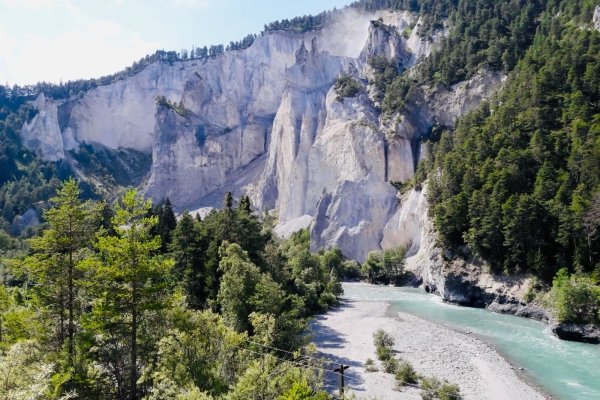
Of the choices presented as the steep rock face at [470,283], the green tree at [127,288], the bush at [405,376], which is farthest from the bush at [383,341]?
the green tree at [127,288]

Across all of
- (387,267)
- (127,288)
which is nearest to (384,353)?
(127,288)

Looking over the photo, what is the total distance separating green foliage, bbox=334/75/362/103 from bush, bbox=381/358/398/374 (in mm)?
77845

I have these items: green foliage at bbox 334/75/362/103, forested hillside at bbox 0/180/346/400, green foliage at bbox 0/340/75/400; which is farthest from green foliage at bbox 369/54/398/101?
green foliage at bbox 0/340/75/400

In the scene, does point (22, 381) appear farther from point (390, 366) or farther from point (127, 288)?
point (390, 366)

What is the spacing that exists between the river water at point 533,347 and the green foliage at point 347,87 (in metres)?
60.0

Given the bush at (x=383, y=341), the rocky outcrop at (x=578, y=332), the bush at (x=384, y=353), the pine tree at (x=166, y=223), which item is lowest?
the bush at (x=384, y=353)

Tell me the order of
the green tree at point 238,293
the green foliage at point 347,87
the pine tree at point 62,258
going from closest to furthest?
the pine tree at point 62,258 → the green tree at point 238,293 → the green foliage at point 347,87

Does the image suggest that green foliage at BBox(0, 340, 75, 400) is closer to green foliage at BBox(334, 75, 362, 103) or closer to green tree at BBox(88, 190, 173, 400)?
green tree at BBox(88, 190, 173, 400)

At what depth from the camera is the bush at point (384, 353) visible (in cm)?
2348

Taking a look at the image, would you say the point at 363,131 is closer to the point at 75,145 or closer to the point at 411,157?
the point at 411,157

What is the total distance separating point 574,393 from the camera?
18781mm

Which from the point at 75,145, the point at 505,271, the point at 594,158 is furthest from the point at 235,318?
the point at 75,145

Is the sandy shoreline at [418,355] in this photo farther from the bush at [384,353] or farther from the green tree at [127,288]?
the green tree at [127,288]

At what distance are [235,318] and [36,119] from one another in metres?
130
